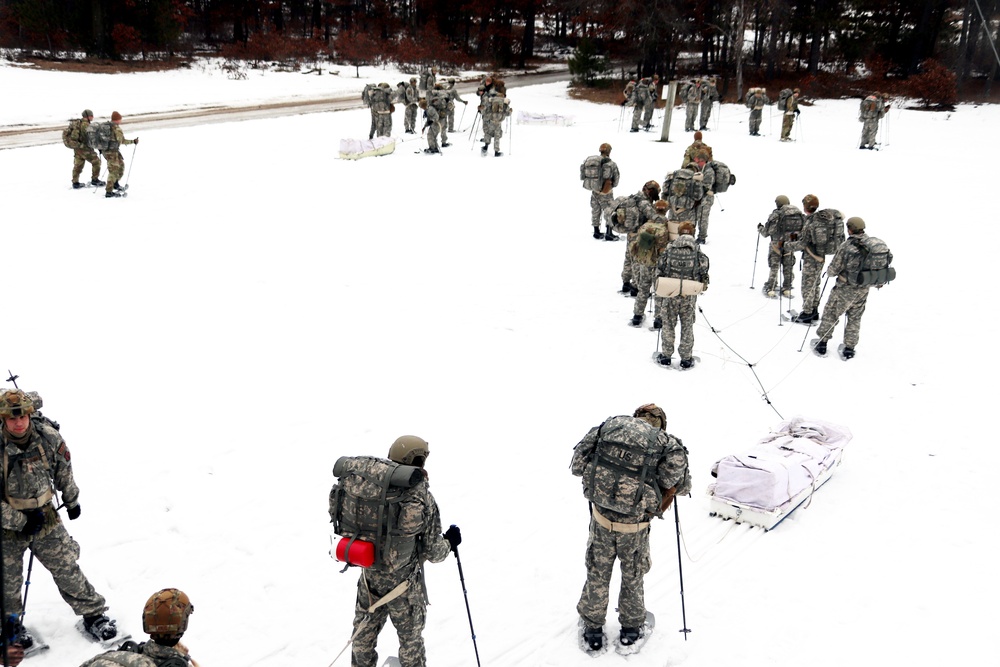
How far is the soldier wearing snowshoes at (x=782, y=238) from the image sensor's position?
13312mm

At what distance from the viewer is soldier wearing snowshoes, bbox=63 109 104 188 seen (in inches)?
653

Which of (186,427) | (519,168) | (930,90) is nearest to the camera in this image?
(186,427)

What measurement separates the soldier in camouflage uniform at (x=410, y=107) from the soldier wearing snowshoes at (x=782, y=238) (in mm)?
14386

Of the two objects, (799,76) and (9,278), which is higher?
(799,76)

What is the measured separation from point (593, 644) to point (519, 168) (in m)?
17.1

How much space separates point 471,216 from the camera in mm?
17719

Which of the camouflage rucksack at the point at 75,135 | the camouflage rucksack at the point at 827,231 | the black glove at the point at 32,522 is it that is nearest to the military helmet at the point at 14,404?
the black glove at the point at 32,522

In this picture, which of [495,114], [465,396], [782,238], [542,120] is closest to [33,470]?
[465,396]

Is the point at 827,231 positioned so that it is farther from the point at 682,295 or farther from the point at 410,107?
the point at 410,107

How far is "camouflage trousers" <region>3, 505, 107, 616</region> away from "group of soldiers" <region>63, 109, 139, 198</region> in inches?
486

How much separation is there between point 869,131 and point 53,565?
2643 centimetres

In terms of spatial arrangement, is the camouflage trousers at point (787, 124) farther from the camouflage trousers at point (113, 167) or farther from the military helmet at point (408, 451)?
the military helmet at point (408, 451)

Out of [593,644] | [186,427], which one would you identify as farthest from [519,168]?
[593,644]

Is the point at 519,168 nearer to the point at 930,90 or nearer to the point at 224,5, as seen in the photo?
the point at 930,90
